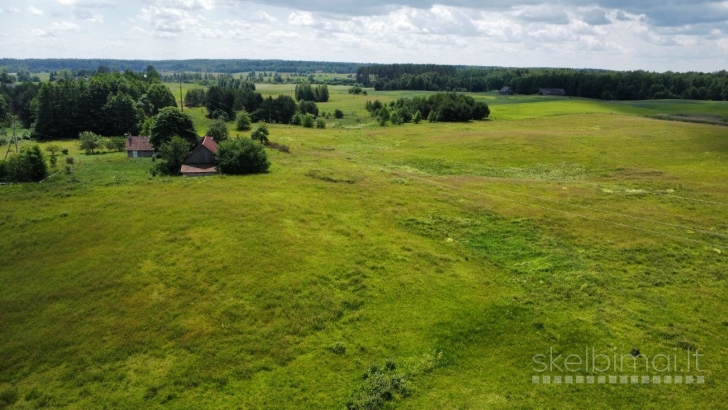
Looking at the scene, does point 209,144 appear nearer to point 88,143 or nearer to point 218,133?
point 218,133

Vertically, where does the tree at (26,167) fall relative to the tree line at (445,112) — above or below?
below

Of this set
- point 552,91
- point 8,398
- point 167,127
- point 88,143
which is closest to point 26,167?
point 167,127

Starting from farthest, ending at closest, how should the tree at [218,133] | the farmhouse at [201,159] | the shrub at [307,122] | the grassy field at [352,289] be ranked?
the shrub at [307,122]
the tree at [218,133]
the farmhouse at [201,159]
the grassy field at [352,289]

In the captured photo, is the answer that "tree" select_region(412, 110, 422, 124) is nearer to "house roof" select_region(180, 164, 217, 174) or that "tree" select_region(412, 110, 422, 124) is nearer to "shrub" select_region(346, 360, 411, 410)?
"house roof" select_region(180, 164, 217, 174)

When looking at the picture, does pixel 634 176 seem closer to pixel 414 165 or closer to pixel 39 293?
pixel 414 165

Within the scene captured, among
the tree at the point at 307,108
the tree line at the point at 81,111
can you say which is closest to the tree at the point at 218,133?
the tree line at the point at 81,111

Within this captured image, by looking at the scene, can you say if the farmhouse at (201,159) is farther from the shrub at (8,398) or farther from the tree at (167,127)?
the shrub at (8,398)
